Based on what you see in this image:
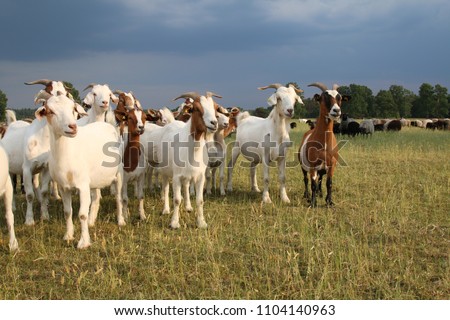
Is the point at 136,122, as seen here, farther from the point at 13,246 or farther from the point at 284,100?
the point at 284,100

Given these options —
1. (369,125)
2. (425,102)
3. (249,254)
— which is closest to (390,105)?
(425,102)

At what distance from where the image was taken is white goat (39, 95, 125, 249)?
6.40 m

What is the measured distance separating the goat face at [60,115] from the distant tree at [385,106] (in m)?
104

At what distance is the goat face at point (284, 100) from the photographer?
9656 mm

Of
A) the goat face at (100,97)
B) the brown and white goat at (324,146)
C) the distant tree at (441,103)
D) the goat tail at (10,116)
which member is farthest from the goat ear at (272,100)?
the distant tree at (441,103)

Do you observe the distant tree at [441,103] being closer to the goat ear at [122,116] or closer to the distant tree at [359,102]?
the distant tree at [359,102]

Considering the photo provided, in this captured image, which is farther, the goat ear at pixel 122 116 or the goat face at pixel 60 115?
the goat ear at pixel 122 116

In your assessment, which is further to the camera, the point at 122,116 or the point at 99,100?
the point at 99,100

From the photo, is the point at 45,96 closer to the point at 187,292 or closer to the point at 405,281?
the point at 187,292

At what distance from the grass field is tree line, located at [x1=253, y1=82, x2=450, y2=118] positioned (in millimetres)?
89555

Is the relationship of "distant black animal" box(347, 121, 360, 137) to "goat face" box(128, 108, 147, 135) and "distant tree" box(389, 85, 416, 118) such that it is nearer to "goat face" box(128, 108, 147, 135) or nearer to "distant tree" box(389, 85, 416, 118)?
"goat face" box(128, 108, 147, 135)

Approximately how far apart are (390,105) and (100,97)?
10393 centimetres

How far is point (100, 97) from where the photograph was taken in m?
9.52
